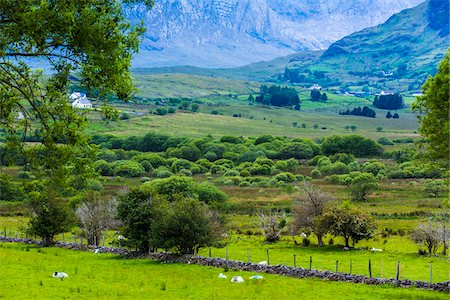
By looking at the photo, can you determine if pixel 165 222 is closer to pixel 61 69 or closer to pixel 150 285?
pixel 150 285

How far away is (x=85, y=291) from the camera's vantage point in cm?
3503

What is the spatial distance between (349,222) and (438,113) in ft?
90.0

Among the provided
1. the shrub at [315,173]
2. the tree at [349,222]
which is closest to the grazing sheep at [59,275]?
the tree at [349,222]

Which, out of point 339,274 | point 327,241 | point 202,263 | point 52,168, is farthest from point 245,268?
point 52,168

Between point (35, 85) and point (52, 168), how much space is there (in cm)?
272

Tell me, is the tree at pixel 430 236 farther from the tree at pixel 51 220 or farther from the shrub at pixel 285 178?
the shrub at pixel 285 178

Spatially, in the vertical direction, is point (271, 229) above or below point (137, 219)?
below

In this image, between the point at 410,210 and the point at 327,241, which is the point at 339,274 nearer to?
the point at 327,241

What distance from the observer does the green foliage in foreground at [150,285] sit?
33.9 meters

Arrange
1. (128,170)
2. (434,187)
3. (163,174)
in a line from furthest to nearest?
(128,170) → (163,174) → (434,187)

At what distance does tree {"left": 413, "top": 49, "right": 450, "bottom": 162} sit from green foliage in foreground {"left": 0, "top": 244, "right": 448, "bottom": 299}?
26.3 feet

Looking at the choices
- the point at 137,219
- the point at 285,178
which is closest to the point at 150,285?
the point at 137,219

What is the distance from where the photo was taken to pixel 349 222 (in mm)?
56062

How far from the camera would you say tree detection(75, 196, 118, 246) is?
209 ft
